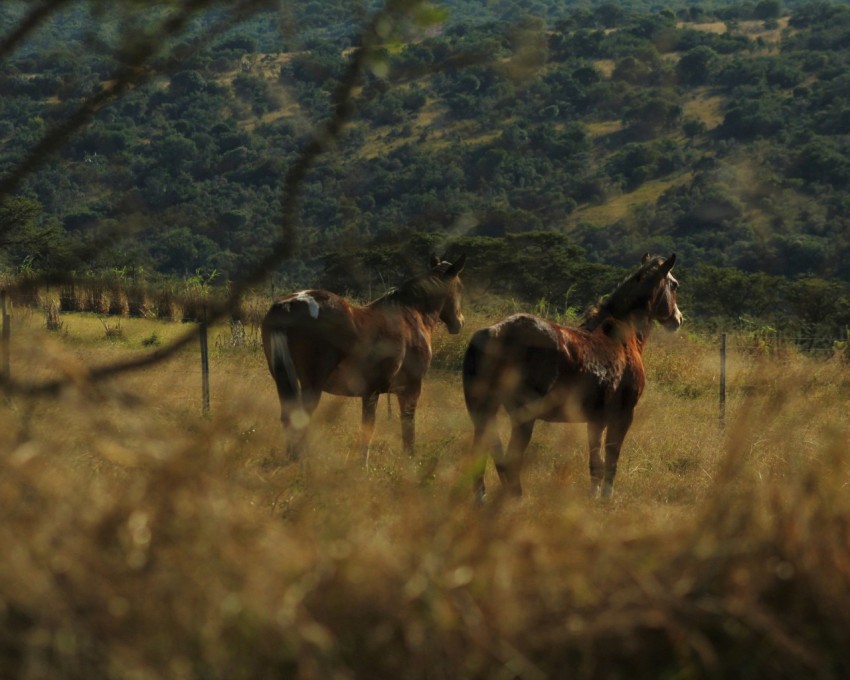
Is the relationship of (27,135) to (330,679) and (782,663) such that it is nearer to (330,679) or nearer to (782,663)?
(330,679)

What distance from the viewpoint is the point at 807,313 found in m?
29.4

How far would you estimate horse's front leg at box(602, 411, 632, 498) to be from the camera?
328 inches

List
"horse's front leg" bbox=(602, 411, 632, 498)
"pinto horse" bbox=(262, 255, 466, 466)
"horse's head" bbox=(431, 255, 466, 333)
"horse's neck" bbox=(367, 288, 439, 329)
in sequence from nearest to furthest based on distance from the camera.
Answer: "horse's front leg" bbox=(602, 411, 632, 498), "pinto horse" bbox=(262, 255, 466, 466), "horse's neck" bbox=(367, 288, 439, 329), "horse's head" bbox=(431, 255, 466, 333)

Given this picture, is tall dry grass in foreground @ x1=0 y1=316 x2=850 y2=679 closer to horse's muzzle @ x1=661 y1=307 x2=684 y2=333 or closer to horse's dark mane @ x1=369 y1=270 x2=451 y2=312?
horse's muzzle @ x1=661 y1=307 x2=684 y2=333

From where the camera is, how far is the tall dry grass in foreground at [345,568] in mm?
2104

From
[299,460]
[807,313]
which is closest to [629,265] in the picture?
[807,313]

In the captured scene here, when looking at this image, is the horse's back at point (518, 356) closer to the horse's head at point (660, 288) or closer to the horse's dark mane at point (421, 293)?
the horse's head at point (660, 288)

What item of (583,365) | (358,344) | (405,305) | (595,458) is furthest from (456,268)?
(595,458)

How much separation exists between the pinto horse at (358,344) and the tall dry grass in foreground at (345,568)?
5.25m

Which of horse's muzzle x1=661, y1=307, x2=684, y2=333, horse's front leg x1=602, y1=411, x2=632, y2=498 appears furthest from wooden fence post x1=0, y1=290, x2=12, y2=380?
horse's muzzle x1=661, y1=307, x2=684, y2=333

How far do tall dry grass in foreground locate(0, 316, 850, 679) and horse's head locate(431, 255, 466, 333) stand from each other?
7.19 meters

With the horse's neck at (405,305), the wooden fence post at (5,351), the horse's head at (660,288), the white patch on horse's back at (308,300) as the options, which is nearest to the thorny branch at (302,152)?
the wooden fence post at (5,351)

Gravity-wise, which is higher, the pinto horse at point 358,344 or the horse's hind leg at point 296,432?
the horse's hind leg at point 296,432

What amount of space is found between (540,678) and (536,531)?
0.34m
